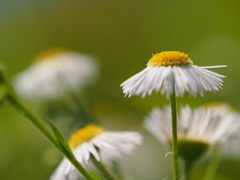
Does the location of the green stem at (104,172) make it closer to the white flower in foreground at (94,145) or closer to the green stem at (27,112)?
the white flower in foreground at (94,145)

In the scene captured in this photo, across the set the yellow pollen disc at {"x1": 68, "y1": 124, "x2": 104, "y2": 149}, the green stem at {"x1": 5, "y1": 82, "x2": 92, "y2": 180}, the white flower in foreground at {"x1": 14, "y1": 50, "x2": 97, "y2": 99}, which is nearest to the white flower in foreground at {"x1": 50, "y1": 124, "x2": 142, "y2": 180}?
the yellow pollen disc at {"x1": 68, "y1": 124, "x2": 104, "y2": 149}

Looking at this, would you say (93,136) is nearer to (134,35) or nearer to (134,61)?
(134,61)

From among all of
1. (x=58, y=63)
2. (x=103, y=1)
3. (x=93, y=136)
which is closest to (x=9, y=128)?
(x=58, y=63)

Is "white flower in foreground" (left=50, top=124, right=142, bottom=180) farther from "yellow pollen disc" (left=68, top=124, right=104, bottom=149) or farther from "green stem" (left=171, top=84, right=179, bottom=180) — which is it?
"green stem" (left=171, top=84, right=179, bottom=180)

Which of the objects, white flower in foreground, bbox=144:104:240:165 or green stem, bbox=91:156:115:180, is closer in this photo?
green stem, bbox=91:156:115:180

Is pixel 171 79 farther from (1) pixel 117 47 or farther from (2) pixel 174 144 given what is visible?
(1) pixel 117 47

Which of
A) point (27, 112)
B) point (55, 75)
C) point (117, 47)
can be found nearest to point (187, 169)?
point (27, 112)
